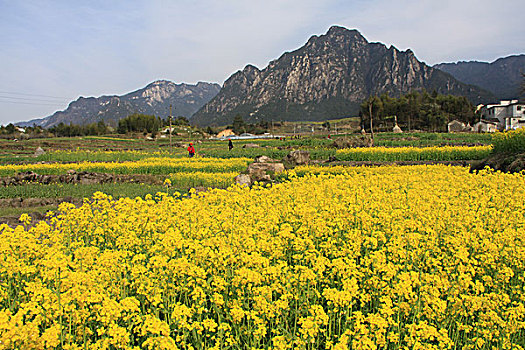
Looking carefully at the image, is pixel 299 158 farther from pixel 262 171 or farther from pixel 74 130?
pixel 74 130

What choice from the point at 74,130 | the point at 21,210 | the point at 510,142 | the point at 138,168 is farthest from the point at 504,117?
the point at 21,210

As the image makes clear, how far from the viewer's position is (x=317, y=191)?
309 inches

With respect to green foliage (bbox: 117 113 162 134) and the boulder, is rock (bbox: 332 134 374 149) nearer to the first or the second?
the boulder

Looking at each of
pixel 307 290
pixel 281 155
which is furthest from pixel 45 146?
pixel 307 290

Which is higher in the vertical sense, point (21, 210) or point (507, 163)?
point (507, 163)

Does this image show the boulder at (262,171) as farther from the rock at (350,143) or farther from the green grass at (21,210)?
the rock at (350,143)

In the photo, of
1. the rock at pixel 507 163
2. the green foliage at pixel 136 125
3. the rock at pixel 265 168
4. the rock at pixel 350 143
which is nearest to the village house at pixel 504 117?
the rock at pixel 350 143

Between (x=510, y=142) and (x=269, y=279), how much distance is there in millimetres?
17597

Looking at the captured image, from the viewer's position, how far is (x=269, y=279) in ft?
13.0

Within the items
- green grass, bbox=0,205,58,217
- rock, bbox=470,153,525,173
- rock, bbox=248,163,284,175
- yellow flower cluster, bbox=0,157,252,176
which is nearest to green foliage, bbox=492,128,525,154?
rock, bbox=470,153,525,173

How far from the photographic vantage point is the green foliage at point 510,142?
53.3 ft

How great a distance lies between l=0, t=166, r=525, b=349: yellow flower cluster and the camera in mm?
3176

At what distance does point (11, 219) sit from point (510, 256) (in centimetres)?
1213

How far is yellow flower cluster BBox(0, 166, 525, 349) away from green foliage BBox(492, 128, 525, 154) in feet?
35.9
